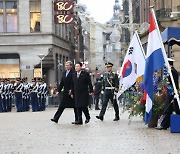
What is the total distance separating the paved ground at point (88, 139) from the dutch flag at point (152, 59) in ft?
3.22

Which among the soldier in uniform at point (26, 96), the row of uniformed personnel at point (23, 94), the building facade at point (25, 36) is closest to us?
the row of uniformed personnel at point (23, 94)

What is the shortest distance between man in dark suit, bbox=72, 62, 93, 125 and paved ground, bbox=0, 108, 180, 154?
2.76 ft

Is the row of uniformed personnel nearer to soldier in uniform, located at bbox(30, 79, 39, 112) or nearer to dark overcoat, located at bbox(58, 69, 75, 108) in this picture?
soldier in uniform, located at bbox(30, 79, 39, 112)

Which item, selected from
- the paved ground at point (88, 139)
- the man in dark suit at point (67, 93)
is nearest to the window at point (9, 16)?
the man in dark suit at point (67, 93)

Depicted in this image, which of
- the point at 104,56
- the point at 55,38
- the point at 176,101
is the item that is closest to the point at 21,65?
the point at 55,38

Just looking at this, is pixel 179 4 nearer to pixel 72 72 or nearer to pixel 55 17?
pixel 55 17

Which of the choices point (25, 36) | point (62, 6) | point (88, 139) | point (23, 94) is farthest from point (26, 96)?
point (25, 36)

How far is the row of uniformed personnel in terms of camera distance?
90.8 ft

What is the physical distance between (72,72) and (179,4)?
64.4ft

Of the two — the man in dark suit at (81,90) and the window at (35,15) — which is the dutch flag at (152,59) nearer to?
the man in dark suit at (81,90)

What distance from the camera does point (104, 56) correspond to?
16338 centimetres

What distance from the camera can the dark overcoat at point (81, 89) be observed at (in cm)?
1642

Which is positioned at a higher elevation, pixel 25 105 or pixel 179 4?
pixel 179 4

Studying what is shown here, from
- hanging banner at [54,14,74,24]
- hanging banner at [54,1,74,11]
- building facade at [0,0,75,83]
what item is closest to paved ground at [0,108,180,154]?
hanging banner at [54,14,74,24]
